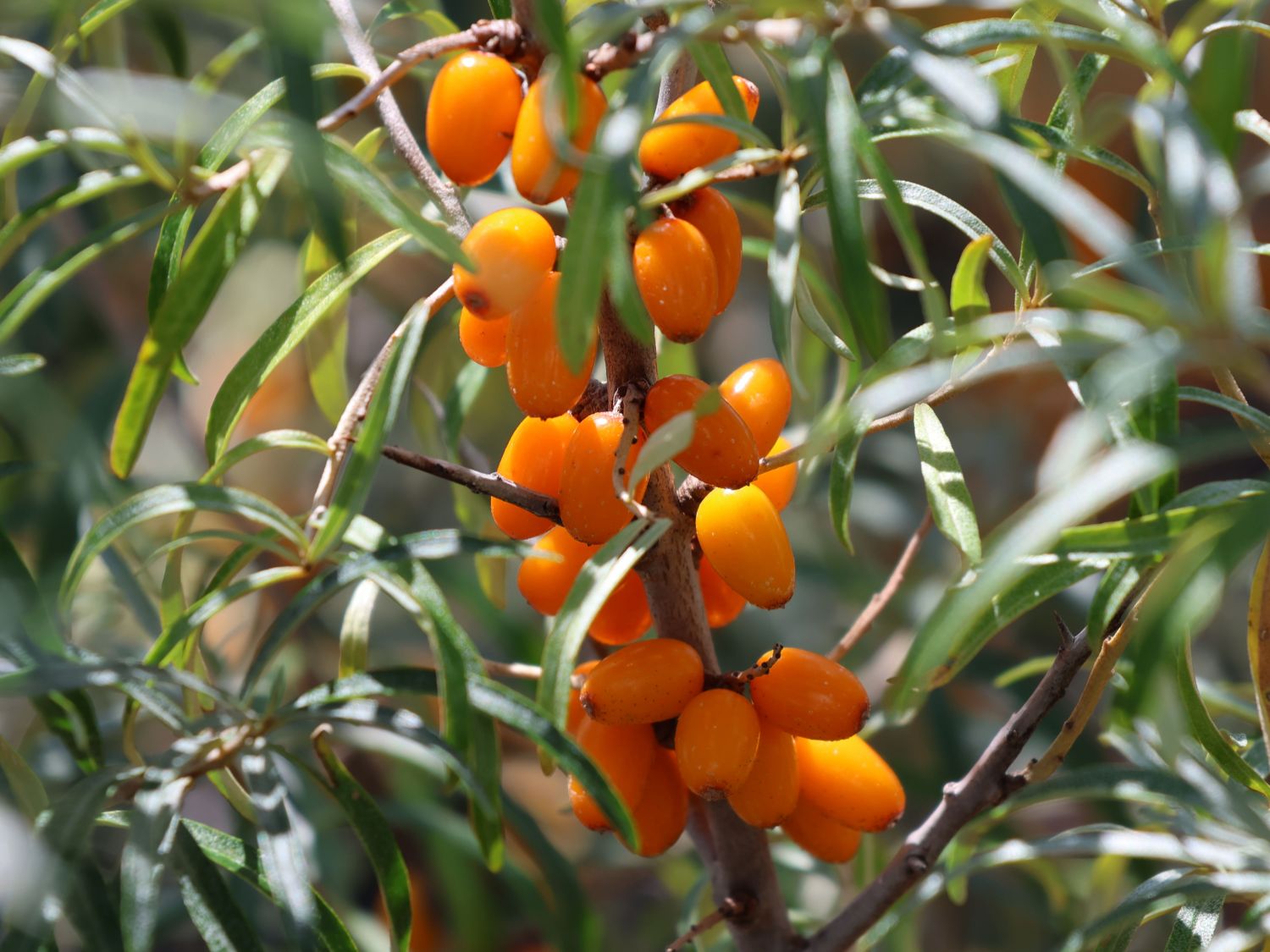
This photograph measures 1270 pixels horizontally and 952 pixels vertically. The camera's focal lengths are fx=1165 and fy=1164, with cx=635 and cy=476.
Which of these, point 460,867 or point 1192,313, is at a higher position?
point 1192,313

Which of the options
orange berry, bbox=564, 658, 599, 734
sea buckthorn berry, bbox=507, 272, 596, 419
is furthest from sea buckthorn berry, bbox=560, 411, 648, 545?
orange berry, bbox=564, 658, 599, 734

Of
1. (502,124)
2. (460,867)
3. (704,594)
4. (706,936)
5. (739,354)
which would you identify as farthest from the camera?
(739,354)

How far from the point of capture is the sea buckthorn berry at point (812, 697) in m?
0.45

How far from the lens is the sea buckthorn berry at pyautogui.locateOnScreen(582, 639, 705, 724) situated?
0.45 m

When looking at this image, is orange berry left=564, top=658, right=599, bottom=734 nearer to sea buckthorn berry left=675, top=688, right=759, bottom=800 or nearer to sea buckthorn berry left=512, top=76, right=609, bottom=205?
sea buckthorn berry left=675, top=688, right=759, bottom=800

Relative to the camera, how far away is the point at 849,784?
50cm

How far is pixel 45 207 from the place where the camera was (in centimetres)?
38

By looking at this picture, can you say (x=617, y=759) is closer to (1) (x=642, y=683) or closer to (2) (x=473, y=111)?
(1) (x=642, y=683)

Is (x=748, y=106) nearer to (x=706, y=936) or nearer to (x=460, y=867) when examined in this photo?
(x=706, y=936)

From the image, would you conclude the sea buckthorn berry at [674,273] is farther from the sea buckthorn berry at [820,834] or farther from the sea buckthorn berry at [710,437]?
the sea buckthorn berry at [820,834]

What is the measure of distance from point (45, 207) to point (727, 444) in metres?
0.24

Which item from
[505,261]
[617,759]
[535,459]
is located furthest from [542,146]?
[617,759]

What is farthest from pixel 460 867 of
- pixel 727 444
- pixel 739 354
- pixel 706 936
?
pixel 739 354

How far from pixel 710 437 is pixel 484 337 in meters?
0.11
